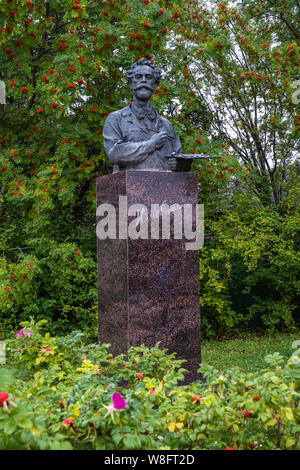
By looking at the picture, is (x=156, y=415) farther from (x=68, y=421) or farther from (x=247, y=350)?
(x=247, y=350)


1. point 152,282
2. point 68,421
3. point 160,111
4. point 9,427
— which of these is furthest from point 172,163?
point 9,427

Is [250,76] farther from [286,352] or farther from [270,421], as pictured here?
[270,421]

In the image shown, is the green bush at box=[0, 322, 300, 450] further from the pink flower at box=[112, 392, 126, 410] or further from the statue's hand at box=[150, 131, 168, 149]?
the statue's hand at box=[150, 131, 168, 149]

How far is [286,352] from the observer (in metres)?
6.98

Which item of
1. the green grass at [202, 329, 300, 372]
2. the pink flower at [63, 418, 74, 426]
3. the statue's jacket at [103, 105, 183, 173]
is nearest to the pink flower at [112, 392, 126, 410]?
the pink flower at [63, 418, 74, 426]

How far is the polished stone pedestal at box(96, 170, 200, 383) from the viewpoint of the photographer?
4.32m

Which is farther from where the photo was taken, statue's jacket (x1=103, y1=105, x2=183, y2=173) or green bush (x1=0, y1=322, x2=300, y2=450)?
statue's jacket (x1=103, y1=105, x2=183, y2=173)

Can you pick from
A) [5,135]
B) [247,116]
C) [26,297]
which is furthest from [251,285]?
[5,135]

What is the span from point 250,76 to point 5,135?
423cm

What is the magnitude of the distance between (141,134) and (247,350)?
4070mm

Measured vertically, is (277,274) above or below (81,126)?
below
